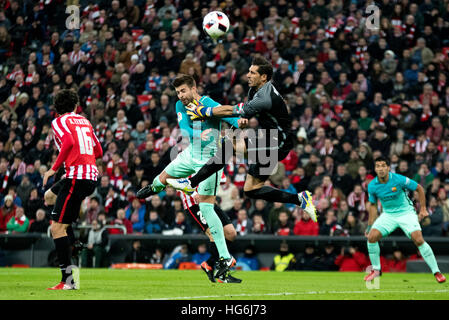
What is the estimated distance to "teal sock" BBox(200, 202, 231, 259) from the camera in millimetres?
10195

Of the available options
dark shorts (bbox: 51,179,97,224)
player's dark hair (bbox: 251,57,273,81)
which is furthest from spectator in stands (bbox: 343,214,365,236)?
dark shorts (bbox: 51,179,97,224)

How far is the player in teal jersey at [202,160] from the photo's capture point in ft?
33.1

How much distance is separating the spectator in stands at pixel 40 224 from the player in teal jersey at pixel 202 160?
29.6 ft

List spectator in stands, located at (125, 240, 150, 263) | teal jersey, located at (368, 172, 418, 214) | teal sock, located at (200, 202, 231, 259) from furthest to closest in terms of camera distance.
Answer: spectator in stands, located at (125, 240, 150, 263) < teal jersey, located at (368, 172, 418, 214) < teal sock, located at (200, 202, 231, 259)

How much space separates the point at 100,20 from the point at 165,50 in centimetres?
380

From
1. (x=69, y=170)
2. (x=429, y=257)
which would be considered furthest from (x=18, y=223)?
(x=429, y=257)

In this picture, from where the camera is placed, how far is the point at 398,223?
12.6 m

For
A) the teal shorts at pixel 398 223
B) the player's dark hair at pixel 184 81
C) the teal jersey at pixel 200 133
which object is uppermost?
the player's dark hair at pixel 184 81

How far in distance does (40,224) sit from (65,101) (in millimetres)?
10592

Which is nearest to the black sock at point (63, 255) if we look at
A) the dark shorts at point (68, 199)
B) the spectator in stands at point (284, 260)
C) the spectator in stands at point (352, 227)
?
the dark shorts at point (68, 199)

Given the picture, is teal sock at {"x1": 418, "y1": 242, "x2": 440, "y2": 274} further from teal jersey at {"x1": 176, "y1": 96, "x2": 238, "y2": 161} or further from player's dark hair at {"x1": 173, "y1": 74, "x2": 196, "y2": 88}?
player's dark hair at {"x1": 173, "y1": 74, "x2": 196, "y2": 88}

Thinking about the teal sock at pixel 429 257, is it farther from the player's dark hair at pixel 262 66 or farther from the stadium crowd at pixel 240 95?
the stadium crowd at pixel 240 95

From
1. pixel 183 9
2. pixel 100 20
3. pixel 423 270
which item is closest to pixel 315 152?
pixel 423 270

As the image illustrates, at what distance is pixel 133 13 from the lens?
24641mm
